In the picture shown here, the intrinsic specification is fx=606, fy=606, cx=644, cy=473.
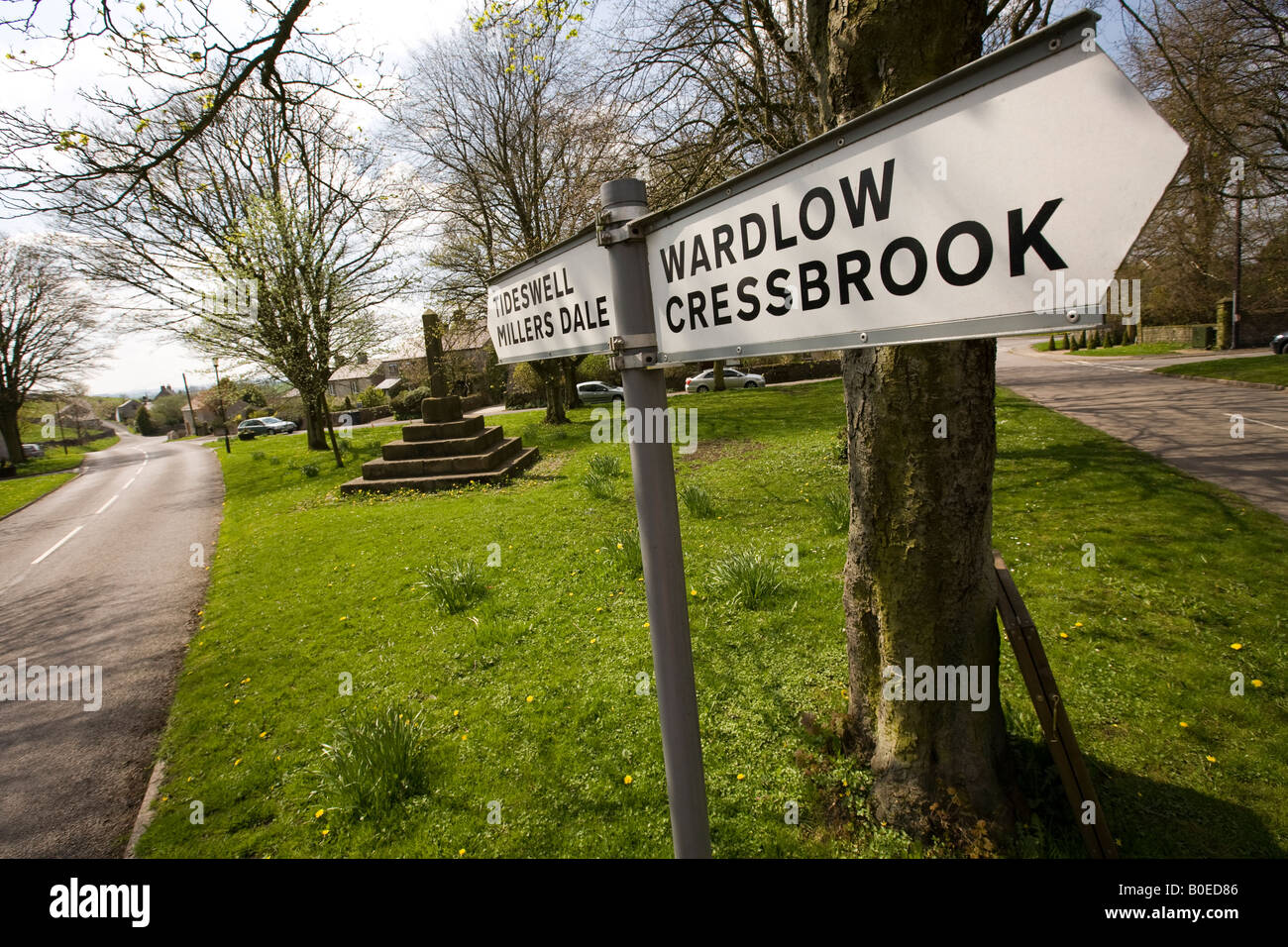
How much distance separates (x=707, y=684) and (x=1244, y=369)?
71.3 feet

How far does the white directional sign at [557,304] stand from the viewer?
1.53 m

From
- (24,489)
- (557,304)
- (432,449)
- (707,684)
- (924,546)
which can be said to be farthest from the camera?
(24,489)

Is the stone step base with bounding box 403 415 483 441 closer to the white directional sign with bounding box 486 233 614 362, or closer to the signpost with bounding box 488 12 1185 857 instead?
the white directional sign with bounding box 486 233 614 362

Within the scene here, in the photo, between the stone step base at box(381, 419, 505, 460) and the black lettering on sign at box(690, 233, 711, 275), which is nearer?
the black lettering on sign at box(690, 233, 711, 275)

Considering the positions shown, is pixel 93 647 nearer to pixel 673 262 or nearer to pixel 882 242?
pixel 673 262

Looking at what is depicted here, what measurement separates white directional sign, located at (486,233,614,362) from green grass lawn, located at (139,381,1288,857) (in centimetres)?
237

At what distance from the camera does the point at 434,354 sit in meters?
14.2

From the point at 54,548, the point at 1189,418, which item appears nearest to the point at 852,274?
the point at 1189,418

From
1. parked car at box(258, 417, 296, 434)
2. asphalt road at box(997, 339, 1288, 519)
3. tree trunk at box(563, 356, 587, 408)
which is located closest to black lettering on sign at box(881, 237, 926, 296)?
asphalt road at box(997, 339, 1288, 519)

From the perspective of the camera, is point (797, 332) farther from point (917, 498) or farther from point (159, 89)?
point (159, 89)

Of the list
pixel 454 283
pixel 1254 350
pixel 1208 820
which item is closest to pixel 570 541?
pixel 1208 820

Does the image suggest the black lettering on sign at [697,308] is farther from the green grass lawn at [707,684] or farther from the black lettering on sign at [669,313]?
the green grass lawn at [707,684]

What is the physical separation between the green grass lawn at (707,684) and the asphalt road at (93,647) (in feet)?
1.02

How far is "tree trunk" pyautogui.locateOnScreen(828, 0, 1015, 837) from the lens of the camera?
229 centimetres
